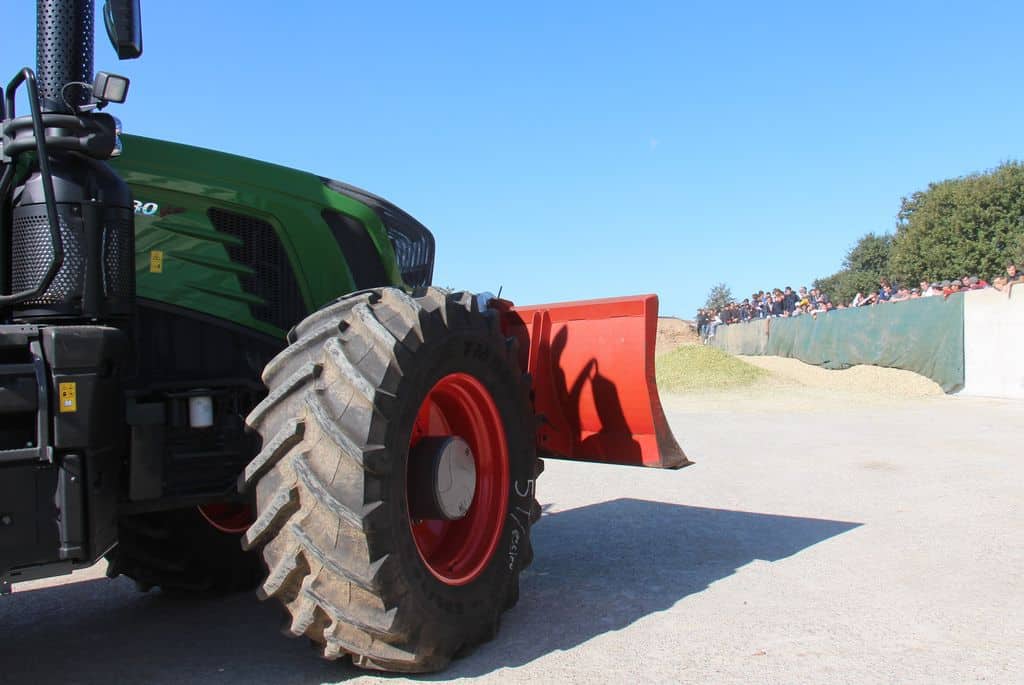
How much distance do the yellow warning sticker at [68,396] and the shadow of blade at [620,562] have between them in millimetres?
1693

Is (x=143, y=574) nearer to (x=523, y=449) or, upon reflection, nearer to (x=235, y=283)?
(x=235, y=283)

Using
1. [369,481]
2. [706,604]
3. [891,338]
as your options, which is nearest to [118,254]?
[369,481]

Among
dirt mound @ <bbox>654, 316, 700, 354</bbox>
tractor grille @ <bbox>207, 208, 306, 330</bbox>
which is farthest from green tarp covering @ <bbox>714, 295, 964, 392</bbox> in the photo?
tractor grille @ <bbox>207, 208, 306, 330</bbox>

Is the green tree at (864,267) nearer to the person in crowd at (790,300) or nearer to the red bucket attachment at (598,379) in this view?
the person in crowd at (790,300)

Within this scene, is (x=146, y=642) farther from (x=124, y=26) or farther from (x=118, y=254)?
(x=124, y=26)

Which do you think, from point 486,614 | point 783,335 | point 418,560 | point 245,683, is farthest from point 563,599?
point 783,335

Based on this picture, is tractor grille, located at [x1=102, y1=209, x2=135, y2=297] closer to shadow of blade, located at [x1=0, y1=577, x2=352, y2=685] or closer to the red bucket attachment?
shadow of blade, located at [x1=0, y1=577, x2=352, y2=685]

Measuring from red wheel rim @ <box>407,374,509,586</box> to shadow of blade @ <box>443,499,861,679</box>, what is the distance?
0.42 m

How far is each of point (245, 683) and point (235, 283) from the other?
1.66 meters

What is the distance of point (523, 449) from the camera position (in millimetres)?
4246

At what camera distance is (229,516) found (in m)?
4.86

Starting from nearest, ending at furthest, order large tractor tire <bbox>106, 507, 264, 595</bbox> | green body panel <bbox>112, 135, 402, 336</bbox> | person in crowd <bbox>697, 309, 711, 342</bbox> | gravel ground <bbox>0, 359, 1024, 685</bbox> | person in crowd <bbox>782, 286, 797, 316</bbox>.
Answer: gravel ground <bbox>0, 359, 1024, 685</bbox> → green body panel <bbox>112, 135, 402, 336</bbox> → large tractor tire <bbox>106, 507, 264, 595</bbox> → person in crowd <bbox>782, 286, 797, 316</bbox> → person in crowd <bbox>697, 309, 711, 342</bbox>

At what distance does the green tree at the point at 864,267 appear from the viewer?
3063 inches

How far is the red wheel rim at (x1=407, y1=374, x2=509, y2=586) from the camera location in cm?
406
